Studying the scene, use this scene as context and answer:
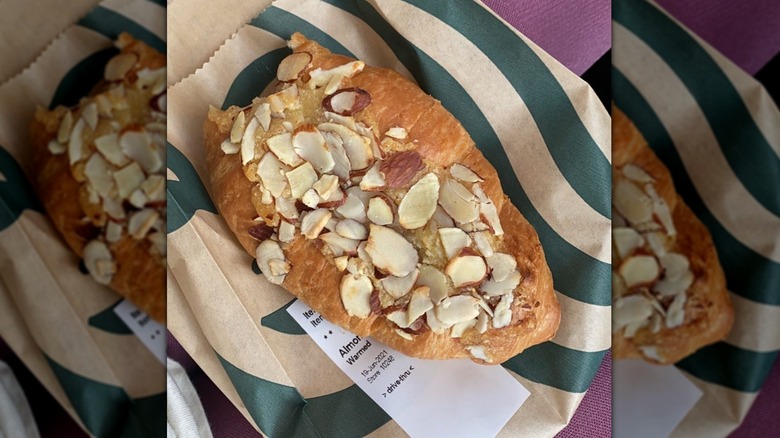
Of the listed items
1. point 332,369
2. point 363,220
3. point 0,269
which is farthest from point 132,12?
point 332,369

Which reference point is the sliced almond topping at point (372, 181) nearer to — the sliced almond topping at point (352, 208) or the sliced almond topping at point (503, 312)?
the sliced almond topping at point (352, 208)

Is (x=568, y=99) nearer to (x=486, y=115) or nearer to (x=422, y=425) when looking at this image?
(x=486, y=115)

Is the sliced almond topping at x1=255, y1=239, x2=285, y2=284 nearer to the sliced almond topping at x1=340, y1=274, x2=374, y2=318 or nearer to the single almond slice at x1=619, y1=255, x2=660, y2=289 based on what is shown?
the sliced almond topping at x1=340, y1=274, x2=374, y2=318

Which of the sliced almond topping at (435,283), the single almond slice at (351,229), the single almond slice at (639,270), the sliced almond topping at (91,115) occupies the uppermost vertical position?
the sliced almond topping at (91,115)

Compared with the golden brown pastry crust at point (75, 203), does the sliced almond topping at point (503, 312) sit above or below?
below

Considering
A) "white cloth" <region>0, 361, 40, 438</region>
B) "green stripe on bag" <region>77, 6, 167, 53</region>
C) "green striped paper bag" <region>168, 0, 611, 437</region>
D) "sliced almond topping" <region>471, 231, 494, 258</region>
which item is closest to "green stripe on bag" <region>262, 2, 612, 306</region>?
"green striped paper bag" <region>168, 0, 611, 437</region>

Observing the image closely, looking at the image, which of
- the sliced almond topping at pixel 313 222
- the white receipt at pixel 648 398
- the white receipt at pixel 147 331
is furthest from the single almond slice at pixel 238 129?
the white receipt at pixel 648 398

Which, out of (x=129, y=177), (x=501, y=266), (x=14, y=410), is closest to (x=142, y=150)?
(x=129, y=177)
